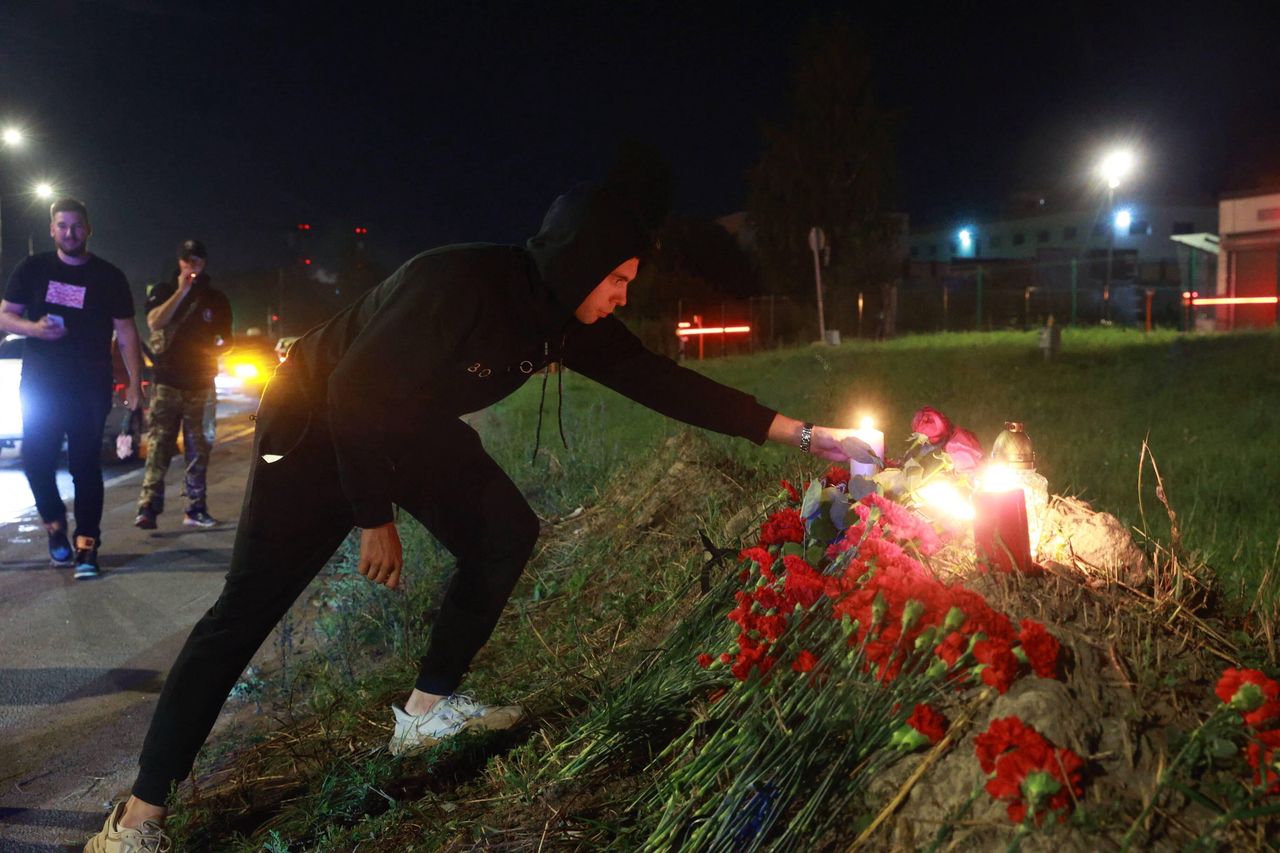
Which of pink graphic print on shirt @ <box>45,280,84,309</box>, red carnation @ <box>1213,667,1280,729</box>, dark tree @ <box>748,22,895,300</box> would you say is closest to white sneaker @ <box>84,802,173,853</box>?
red carnation @ <box>1213,667,1280,729</box>

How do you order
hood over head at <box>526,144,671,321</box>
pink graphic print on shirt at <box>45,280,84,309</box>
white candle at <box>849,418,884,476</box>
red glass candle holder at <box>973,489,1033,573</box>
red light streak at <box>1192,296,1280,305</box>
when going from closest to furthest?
1. red glass candle holder at <box>973,489,1033,573</box>
2. hood over head at <box>526,144,671,321</box>
3. white candle at <box>849,418,884,476</box>
4. pink graphic print on shirt at <box>45,280,84,309</box>
5. red light streak at <box>1192,296,1280,305</box>

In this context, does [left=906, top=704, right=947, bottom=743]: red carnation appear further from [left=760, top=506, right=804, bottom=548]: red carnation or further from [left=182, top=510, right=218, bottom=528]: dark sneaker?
[left=182, top=510, right=218, bottom=528]: dark sneaker

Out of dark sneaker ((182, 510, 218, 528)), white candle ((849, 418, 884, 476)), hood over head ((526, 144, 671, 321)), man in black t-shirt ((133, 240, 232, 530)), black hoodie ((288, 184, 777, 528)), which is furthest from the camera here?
dark sneaker ((182, 510, 218, 528))

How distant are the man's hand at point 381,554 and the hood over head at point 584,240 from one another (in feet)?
2.46

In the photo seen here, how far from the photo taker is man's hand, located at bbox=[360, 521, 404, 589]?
2.95 meters

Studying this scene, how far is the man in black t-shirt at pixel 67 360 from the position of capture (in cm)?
630

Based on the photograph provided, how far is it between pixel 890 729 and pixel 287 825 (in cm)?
173

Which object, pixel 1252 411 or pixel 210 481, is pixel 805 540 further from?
pixel 210 481

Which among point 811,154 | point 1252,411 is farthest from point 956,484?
point 811,154

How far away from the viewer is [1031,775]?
6.06 feet

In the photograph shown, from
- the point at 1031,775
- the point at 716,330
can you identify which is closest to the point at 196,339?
the point at 1031,775

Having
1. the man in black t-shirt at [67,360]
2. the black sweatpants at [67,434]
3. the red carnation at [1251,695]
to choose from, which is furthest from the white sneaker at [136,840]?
the black sweatpants at [67,434]

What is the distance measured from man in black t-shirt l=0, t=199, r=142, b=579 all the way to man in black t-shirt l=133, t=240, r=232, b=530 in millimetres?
1311

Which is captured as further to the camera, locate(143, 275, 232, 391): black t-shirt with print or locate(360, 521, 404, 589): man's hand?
locate(143, 275, 232, 391): black t-shirt with print
